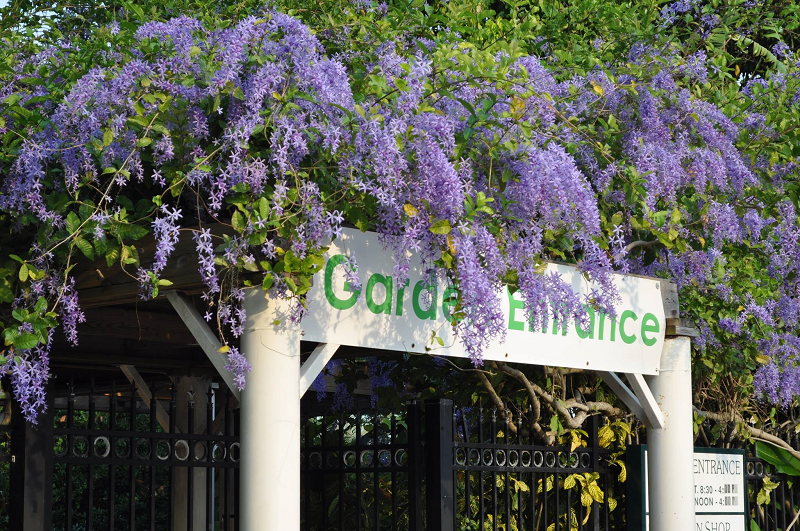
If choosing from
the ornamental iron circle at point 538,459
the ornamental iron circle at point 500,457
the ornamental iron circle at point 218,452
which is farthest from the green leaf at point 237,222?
the ornamental iron circle at point 538,459

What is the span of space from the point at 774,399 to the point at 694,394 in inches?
20.6

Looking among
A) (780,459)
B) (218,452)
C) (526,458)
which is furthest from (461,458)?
(780,459)

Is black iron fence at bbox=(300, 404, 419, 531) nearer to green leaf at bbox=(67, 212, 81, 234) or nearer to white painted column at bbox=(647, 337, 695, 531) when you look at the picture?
white painted column at bbox=(647, 337, 695, 531)

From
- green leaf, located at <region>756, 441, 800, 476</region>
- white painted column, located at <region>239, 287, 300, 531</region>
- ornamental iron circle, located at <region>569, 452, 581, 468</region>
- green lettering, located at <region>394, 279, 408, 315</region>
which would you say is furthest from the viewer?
green leaf, located at <region>756, 441, 800, 476</region>

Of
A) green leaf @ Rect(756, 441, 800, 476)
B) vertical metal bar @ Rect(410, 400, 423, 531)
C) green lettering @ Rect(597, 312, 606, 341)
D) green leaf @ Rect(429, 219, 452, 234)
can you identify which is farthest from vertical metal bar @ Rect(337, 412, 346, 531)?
green leaf @ Rect(756, 441, 800, 476)

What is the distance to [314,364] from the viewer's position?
13.5 ft

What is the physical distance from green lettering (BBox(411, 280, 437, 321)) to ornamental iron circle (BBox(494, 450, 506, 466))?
4.66 ft

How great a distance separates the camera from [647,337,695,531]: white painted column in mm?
5836

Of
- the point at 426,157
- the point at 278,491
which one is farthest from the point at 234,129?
the point at 278,491

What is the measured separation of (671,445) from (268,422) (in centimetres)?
288

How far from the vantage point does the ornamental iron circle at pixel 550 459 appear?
241 inches

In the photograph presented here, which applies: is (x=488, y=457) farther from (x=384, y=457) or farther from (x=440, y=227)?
(x=440, y=227)

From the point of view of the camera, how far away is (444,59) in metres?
4.09

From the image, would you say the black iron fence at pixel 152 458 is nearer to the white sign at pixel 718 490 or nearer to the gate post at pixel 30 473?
the gate post at pixel 30 473
